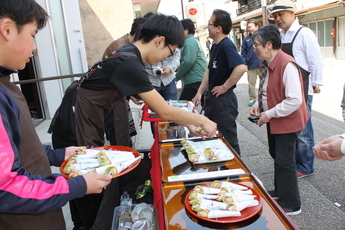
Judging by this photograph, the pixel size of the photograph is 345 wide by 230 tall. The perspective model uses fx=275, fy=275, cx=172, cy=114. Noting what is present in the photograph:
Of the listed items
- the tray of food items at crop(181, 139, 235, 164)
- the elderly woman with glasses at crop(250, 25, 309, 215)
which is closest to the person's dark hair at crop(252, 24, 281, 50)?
the elderly woman with glasses at crop(250, 25, 309, 215)

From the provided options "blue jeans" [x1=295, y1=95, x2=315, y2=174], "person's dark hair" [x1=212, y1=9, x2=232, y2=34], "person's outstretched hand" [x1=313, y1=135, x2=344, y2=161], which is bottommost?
"blue jeans" [x1=295, y1=95, x2=315, y2=174]

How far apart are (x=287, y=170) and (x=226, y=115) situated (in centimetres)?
83

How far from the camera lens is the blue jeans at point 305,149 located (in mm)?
3105

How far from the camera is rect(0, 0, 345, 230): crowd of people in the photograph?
98cm

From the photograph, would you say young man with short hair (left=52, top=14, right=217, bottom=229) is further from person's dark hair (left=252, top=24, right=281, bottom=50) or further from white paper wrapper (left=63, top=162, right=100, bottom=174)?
person's dark hair (left=252, top=24, right=281, bottom=50)

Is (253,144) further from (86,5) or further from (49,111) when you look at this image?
(86,5)

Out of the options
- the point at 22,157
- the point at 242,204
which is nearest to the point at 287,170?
the point at 242,204

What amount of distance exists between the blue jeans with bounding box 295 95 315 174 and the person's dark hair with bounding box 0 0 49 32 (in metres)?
2.87

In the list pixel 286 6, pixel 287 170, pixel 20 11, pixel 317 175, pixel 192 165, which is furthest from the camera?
pixel 317 175

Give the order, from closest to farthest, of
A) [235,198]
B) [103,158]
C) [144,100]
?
[235,198] → [103,158] → [144,100]

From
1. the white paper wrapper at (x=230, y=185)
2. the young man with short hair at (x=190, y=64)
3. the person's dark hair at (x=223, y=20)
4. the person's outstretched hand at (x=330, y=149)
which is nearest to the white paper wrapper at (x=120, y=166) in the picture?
the white paper wrapper at (x=230, y=185)

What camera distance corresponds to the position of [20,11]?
99 cm

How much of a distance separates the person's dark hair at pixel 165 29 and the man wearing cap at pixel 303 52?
1741 millimetres

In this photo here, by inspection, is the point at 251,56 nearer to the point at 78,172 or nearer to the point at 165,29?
the point at 165,29
